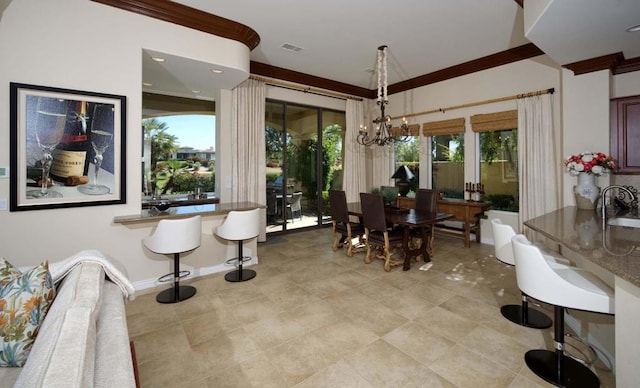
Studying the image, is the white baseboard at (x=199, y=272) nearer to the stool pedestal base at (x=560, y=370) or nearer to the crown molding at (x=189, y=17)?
the crown molding at (x=189, y=17)

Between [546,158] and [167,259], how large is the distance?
5.46 metres

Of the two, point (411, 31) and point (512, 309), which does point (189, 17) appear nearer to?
point (411, 31)

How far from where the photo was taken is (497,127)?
196 inches

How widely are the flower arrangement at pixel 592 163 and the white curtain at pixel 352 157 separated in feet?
12.6

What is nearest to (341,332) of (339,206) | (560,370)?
(560,370)

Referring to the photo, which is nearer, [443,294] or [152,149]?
[443,294]

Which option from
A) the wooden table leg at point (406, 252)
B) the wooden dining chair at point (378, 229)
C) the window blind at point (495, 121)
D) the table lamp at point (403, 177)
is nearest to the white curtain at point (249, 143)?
the wooden dining chair at point (378, 229)

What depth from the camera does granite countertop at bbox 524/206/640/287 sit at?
1.47 meters

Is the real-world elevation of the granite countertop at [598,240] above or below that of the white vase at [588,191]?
below

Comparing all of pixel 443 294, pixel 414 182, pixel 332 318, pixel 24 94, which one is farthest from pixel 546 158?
pixel 24 94

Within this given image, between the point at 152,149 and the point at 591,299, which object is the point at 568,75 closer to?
the point at 591,299

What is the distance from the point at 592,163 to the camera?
3447mm

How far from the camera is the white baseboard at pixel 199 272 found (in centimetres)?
333

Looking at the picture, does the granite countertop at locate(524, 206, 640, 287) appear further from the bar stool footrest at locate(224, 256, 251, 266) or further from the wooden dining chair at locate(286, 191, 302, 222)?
Result: the wooden dining chair at locate(286, 191, 302, 222)
